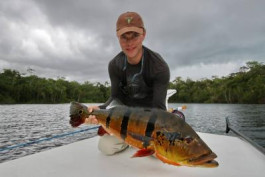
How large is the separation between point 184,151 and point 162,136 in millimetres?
192

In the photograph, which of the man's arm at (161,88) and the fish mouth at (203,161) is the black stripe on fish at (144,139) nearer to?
the fish mouth at (203,161)

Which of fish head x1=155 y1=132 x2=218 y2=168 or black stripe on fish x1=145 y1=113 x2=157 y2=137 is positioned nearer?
fish head x1=155 y1=132 x2=218 y2=168

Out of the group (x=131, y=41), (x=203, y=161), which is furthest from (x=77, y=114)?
(x=203, y=161)

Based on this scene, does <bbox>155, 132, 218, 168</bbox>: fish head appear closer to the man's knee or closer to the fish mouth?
the fish mouth

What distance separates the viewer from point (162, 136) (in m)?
1.67

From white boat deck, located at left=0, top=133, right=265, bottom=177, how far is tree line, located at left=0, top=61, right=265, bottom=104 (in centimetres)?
6843

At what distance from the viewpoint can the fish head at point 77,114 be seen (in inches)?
91.5

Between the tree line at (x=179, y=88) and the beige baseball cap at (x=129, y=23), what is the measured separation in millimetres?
69378

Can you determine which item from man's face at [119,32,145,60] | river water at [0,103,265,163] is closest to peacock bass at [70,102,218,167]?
man's face at [119,32,145,60]

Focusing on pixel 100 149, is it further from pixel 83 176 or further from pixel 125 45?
pixel 125 45

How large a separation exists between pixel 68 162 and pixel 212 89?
9946cm

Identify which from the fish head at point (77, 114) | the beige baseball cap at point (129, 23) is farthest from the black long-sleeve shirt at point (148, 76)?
the beige baseball cap at point (129, 23)

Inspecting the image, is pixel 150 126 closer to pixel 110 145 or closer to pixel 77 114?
pixel 77 114

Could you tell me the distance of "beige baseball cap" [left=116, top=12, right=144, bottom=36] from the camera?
2.43 metres
